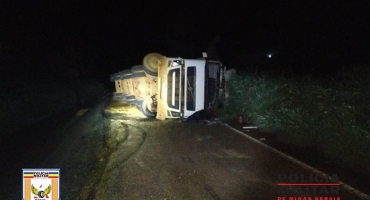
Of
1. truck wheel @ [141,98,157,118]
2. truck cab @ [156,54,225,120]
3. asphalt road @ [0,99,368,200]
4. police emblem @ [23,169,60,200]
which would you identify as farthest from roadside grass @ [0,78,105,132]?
police emblem @ [23,169,60,200]

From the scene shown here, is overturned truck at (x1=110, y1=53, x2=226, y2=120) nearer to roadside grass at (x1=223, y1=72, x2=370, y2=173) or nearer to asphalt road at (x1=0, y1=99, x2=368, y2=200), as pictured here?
roadside grass at (x1=223, y1=72, x2=370, y2=173)

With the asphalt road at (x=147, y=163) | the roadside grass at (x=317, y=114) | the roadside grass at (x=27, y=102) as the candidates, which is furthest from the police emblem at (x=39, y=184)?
the roadside grass at (x=27, y=102)

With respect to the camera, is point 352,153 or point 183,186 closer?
point 183,186

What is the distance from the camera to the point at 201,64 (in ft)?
53.9

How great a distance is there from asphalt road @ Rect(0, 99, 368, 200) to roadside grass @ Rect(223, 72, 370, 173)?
146 cm

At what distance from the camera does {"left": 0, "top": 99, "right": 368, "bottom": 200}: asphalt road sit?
6900 millimetres

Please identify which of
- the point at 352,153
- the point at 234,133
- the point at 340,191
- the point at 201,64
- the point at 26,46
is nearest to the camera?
the point at 340,191

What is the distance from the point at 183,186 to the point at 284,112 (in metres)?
7.70

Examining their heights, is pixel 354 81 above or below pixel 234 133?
above

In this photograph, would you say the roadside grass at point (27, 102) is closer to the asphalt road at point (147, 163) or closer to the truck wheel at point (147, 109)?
the asphalt road at point (147, 163)

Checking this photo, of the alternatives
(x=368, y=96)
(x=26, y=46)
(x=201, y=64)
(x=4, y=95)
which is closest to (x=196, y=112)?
(x=201, y=64)

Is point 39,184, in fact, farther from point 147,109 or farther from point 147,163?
point 147,109

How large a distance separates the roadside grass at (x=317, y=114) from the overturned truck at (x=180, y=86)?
56.0 inches

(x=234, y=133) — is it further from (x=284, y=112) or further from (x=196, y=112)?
(x=196, y=112)
